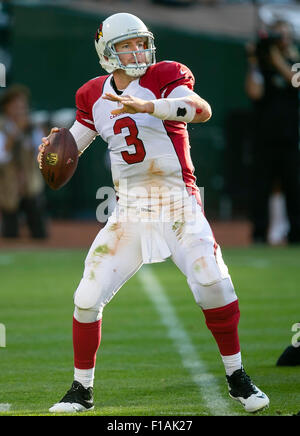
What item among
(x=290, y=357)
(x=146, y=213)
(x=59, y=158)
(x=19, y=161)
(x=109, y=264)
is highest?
(x=59, y=158)

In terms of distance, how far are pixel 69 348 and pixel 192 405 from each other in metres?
1.78

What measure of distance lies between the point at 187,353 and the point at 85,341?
154cm

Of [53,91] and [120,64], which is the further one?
[53,91]

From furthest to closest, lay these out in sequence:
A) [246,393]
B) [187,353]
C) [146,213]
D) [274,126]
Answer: [274,126]
[187,353]
[146,213]
[246,393]

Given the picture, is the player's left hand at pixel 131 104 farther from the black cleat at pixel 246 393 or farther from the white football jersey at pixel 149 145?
the black cleat at pixel 246 393

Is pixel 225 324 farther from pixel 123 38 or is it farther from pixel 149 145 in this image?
pixel 123 38

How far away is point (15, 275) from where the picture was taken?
10164 millimetres

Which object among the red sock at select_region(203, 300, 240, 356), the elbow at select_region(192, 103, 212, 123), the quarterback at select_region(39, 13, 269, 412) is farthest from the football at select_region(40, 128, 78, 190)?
the red sock at select_region(203, 300, 240, 356)

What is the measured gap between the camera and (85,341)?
15.8 feet

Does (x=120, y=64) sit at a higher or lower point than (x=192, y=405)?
higher

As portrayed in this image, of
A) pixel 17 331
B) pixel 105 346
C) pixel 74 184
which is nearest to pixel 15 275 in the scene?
pixel 17 331

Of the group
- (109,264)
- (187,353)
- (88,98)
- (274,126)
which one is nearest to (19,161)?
(274,126)

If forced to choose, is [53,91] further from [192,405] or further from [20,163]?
[192,405]

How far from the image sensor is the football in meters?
5.01
